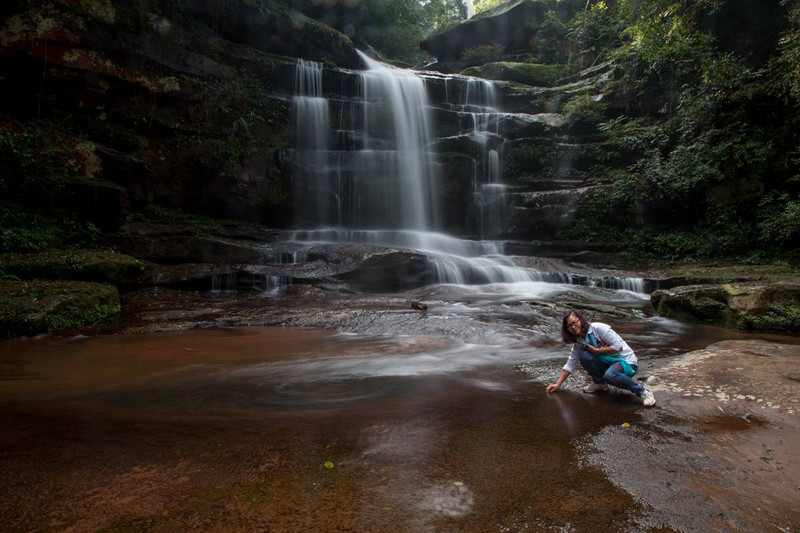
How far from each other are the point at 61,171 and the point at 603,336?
47.2 feet

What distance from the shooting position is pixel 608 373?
3703 millimetres

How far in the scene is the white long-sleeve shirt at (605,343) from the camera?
12.2 feet

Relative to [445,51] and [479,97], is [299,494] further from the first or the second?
[445,51]

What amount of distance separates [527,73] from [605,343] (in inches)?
917

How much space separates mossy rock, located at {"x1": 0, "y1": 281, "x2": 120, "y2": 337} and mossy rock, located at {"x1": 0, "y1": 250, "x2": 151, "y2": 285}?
1.02 meters

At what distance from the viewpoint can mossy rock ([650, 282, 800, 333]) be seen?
680 cm

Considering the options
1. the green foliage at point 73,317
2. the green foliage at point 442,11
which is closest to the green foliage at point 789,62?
the green foliage at point 73,317

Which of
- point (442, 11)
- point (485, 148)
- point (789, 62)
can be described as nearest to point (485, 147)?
Result: point (485, 148)

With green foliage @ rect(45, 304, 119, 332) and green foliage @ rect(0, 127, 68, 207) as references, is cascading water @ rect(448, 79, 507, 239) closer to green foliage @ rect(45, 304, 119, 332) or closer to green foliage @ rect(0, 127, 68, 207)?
green foliage @ rect(45, 304, 119, 332)

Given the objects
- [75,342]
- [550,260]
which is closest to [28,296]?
[75,342]

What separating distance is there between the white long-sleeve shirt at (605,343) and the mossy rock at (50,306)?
778 centimetres

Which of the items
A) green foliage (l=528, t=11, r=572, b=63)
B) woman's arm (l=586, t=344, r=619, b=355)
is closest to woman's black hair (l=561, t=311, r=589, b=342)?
woman's arm (l=586, t=344, r=619, b=355)

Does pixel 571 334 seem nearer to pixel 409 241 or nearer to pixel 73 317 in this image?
pixel 73 317

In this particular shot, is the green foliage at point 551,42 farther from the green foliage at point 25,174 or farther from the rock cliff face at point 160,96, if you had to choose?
the green foliage at point 25,174
